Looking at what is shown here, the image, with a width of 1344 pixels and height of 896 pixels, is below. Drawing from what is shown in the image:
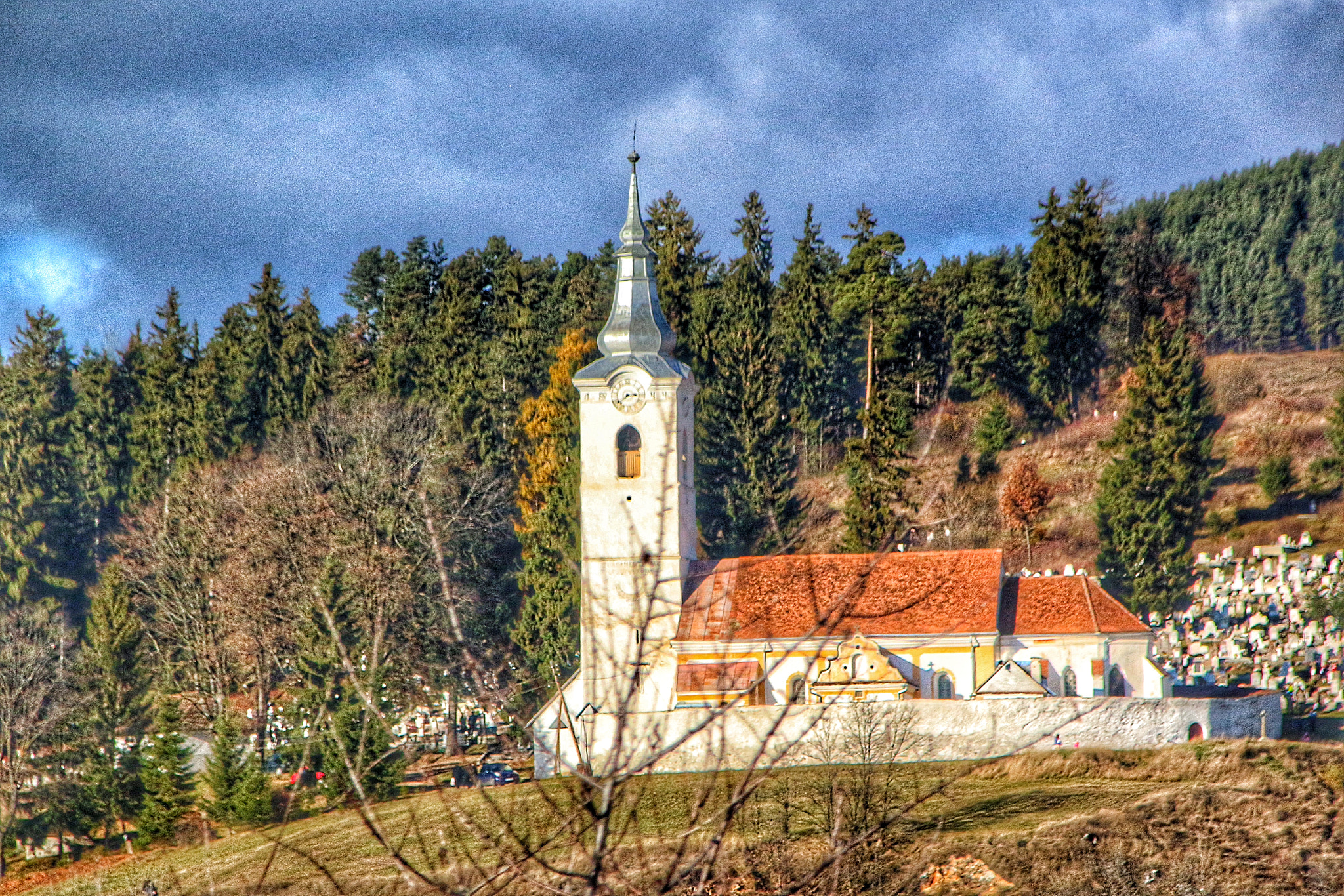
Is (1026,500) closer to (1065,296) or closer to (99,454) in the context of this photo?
(1065,296)

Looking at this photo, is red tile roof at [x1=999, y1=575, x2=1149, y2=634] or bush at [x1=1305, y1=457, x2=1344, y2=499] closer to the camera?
red tile roof at [x1=999, y1=575, x2=1149, y2=634]

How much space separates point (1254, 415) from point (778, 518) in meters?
23.4

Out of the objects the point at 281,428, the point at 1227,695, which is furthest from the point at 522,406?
the point at 1227,695

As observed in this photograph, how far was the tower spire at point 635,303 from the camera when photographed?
4156 cm

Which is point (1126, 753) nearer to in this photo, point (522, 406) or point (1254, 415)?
point (522, 406)

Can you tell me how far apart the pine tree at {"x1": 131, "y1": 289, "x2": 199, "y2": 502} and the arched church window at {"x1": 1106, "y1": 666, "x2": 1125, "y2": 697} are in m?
32.3

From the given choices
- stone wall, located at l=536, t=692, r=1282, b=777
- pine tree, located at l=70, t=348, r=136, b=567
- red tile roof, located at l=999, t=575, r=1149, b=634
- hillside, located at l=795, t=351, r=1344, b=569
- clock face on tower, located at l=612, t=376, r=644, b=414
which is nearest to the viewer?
stone wall, located at l=536, t=692, r=1282, b=777

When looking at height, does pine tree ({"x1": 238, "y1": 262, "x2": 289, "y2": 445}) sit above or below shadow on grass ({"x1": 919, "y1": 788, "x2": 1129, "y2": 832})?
above

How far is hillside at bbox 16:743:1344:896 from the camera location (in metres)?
23.9

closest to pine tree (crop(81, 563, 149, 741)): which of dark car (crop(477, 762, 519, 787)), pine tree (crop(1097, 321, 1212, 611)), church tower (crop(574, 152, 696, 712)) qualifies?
dark car (crop(477, 762, 519, 787))

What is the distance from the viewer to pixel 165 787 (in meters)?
36.1

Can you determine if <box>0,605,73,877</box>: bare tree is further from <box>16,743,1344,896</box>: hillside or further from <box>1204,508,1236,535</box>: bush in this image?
<box>1204,508,1236,535</box>: bush

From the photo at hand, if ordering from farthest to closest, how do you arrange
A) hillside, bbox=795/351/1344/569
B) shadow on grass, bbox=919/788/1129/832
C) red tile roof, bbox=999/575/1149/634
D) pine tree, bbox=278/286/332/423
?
pine tree, bbox=278/286/332/423 → hillside, bbox=795/351/1344/569 → red tile roof, bbox=999/575/1149/634 → shadow on grass, bbox=919/788/1129/832

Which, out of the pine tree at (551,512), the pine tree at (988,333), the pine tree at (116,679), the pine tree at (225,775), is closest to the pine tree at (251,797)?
the pine tree at (225,775)
